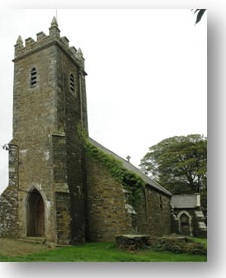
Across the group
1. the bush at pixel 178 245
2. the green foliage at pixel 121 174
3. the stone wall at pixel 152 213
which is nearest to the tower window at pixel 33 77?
the green foliage at pixel 121 174

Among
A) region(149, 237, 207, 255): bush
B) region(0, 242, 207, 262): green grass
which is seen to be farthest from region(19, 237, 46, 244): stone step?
region(149, 237, 207, 255): bush

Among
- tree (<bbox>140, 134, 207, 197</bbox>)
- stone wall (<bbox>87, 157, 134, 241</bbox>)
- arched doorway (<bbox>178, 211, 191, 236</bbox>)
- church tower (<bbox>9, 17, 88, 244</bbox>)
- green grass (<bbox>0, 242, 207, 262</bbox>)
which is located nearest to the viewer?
green grass (<bbox>0, 242, 207, 262</bbox>)

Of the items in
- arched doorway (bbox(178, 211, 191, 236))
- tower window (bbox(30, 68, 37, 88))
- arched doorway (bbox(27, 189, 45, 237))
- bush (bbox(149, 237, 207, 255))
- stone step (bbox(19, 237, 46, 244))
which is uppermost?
tower window (bbox(30, 68, 37, 88))

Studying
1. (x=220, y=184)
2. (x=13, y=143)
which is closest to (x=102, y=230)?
(x=13, y=143)

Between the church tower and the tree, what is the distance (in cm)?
182

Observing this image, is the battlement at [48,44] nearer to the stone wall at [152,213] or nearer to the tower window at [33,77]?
the tower window at [33,77]

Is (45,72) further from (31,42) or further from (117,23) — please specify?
(117,23)

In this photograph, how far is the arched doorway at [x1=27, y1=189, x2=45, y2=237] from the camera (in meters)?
8.44

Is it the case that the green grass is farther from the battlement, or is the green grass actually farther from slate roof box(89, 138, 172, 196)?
the battlement

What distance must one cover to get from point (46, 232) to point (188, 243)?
298 cm

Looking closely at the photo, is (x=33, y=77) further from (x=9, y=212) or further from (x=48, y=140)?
(x=9, y=212)

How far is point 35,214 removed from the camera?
342 inches

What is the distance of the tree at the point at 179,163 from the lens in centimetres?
670

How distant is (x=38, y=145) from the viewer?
28.4ft
